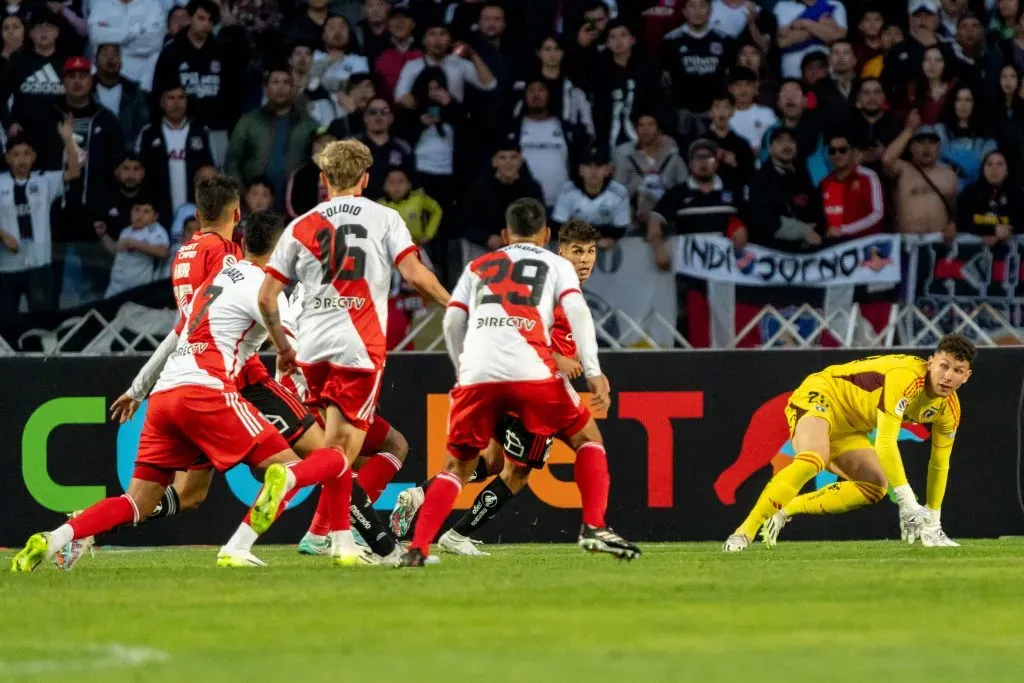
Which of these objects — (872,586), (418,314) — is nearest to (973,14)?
(418,314)

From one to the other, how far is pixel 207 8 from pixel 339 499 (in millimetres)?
8948

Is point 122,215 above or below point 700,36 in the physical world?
below

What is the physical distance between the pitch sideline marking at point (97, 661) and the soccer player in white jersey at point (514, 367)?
347 centimetres

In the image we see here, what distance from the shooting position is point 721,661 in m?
5.86

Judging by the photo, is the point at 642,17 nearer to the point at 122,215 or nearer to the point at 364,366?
the point at 122,215

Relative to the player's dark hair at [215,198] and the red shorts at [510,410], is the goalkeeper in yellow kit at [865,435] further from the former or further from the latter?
the player's dark hair at [215,198]

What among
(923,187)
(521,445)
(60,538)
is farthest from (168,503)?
(923,187)

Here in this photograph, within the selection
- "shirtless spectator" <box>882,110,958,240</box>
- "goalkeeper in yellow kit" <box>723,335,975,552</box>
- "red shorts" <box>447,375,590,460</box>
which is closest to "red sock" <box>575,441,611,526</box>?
"red shorts" <box>447,375,590,460</box>

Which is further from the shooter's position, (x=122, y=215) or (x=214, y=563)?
(x=122, y=215)

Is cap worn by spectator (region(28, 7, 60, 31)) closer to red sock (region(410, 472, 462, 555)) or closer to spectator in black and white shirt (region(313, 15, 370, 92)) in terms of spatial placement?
spectator in black and white shirt (region(313, 15, 370, 92))

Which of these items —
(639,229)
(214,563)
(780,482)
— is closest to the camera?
(214,563)

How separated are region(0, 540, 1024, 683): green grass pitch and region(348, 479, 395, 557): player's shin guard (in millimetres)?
384

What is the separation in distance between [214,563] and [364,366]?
6.64ft

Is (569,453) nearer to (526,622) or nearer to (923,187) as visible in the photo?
(923,187)
